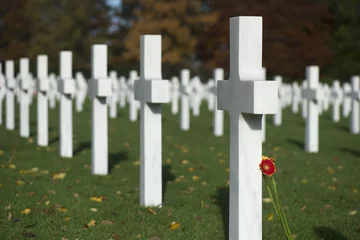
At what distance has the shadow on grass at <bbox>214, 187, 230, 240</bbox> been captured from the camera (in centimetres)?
649

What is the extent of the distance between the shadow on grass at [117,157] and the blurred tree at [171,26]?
136 ft

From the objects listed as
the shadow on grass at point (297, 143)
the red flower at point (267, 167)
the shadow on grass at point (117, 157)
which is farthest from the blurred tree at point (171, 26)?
the red flower at point (267, 167)

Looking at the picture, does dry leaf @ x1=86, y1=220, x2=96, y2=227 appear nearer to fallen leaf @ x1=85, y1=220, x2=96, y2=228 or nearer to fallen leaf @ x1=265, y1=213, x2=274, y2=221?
fallen leaf @ x1=85, y1=220, x2=96, y2=228

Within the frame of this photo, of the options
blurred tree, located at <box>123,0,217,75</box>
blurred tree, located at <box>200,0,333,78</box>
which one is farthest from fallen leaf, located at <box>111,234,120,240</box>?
blurred tree, located at <box>123,0,217,75</box>

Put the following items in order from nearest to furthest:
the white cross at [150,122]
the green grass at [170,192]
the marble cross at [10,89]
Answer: the green grass at [170,192] → the white cross at [150,122] → the marble cross at [10,89]

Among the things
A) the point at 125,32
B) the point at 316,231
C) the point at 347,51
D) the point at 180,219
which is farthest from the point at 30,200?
the point at 125,32

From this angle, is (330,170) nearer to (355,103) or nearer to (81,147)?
(81,147)

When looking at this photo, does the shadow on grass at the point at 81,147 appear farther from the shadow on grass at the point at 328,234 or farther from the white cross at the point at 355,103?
the white cross at the point at 355,103

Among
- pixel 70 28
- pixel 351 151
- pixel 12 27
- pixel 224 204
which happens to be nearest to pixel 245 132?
pixel 224 204

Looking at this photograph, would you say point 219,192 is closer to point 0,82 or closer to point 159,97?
point 159,97

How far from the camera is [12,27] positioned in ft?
177

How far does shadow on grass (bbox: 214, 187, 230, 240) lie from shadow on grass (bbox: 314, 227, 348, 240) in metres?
0.86

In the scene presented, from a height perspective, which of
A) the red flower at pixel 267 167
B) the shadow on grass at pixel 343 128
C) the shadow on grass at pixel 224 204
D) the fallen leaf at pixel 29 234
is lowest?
the shadow on grass at pixel 343 128

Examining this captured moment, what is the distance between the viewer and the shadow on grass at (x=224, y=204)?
6486mm
